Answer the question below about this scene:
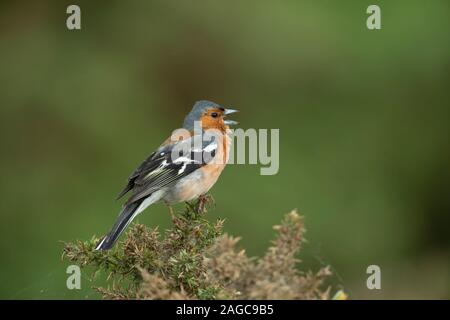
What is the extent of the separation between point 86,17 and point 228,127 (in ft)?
9.02

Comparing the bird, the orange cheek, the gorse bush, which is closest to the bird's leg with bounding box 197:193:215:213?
the bird

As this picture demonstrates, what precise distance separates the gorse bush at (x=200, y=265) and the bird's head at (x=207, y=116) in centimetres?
189

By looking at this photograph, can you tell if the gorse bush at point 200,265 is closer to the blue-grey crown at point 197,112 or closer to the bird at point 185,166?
the bird at point 185,166

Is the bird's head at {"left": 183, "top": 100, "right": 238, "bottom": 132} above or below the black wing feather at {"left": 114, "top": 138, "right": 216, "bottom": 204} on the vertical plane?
above

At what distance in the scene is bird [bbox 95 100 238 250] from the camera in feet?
13.4

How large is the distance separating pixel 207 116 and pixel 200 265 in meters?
2.38

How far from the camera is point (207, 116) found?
16.2 ft

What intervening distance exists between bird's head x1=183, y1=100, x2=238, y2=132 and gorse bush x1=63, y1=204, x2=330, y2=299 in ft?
6.20

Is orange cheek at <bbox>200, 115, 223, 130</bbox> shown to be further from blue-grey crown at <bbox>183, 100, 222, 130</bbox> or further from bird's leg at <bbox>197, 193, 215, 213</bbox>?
bird's leg at <bbox>197, 193, 215, 213</bbox>

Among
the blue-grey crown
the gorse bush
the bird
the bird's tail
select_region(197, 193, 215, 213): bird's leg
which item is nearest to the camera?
the gorse bush

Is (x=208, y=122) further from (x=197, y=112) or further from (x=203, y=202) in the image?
(x=203, y=202)

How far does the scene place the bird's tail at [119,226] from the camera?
2.95 meters

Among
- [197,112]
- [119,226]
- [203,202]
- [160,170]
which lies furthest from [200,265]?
[197,112]
